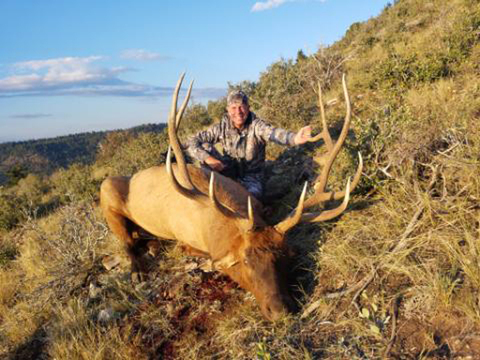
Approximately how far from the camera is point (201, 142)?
5.28 m

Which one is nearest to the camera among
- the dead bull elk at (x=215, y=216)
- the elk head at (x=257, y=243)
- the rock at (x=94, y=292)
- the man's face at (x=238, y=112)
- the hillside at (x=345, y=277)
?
the hillside at (x=345, y=277)

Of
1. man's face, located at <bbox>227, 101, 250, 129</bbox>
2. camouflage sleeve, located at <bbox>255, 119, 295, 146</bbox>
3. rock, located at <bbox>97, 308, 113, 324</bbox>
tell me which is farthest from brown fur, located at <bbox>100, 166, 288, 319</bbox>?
man's face, located at <bbox>227, 101, 250, 129</bbox>

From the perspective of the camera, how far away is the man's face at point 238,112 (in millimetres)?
4879

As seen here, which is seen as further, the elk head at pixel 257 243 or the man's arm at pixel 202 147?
the man's arm at pixel 202 147

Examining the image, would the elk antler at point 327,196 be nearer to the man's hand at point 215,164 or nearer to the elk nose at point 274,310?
the elk nose at point 274,310

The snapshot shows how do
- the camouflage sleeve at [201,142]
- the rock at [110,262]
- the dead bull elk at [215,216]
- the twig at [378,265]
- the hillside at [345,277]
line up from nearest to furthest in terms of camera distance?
the hillside at [345,277], the twig at [378,265], the dead bull elk at [215,216], the rock at [110,262], the camouflage sleeve at [201,142]

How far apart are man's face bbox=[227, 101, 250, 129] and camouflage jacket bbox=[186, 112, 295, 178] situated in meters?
0.12

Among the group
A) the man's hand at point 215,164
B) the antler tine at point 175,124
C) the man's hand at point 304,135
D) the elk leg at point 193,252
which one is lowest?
the elk leg at point 193,252

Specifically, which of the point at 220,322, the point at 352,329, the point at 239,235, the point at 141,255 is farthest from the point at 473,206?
the point at 141,255

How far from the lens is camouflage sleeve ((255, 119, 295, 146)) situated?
455 centimetres

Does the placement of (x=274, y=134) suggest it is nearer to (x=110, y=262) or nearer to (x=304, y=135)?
(x=304, y=135)

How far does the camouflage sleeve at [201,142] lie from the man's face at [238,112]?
358 millimetres

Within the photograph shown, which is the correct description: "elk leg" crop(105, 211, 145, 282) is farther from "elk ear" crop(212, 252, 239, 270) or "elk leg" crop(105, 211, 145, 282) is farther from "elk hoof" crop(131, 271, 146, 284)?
"elk ear" crop(212, 252, 239, 270)

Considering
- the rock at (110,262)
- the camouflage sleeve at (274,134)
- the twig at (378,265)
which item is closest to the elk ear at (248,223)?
the twig at (378,265)
